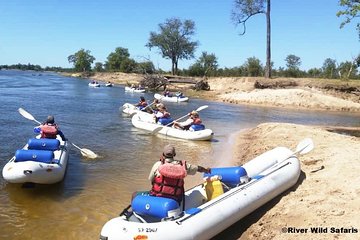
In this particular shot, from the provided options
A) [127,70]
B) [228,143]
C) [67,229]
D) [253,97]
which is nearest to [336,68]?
[253,97]

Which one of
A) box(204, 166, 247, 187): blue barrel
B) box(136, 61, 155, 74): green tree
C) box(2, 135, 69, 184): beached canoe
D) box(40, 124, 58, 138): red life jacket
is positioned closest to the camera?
box(204, 166, 247, 187): blue barrel

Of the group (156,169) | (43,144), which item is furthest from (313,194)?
(43,144)

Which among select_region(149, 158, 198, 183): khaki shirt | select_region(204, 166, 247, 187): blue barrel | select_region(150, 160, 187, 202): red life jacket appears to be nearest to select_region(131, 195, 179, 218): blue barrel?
select_region(150, 160, 187, 202): red life jacket

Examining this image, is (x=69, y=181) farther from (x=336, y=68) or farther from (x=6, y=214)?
(x=336, y=68)

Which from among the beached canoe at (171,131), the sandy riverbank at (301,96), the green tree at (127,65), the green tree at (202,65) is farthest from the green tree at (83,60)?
the beached canoe at (171,131)

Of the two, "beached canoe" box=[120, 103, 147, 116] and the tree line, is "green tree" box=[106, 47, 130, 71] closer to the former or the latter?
the tree line

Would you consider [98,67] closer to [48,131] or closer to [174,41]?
[174,41]

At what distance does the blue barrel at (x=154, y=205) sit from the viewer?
5.29 m

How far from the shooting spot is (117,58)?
99062mm

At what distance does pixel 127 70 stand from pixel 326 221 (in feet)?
282

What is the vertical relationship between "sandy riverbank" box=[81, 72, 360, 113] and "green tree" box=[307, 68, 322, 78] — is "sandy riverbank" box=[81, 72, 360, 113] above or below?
below

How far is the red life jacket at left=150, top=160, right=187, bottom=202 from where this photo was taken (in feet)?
18.2

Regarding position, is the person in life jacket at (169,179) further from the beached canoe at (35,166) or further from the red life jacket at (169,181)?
the beached canoe at (35,166)

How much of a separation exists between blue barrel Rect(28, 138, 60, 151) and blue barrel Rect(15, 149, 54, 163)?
0.66 meters
